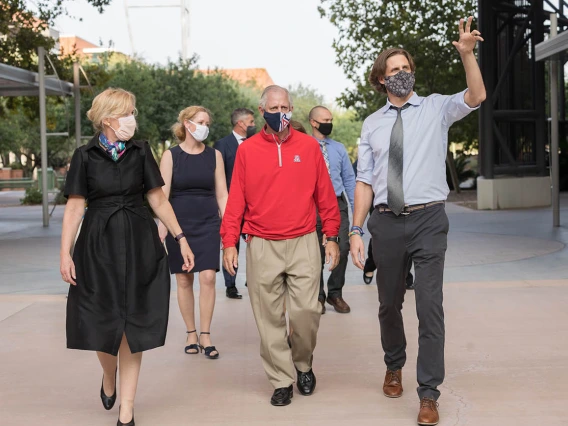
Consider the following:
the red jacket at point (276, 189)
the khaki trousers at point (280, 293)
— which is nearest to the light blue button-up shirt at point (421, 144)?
the red jacket at point (276, 189)

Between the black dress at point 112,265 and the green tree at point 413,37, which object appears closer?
the black dress at point 112,265

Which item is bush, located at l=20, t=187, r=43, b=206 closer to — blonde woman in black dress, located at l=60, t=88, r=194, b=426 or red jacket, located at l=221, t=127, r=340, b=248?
red jacket, located at l=221, t=127, r=340, b=248

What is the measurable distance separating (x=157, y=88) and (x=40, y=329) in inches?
1549

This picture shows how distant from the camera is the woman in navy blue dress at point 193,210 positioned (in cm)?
726

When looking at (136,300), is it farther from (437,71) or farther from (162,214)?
(437,71)

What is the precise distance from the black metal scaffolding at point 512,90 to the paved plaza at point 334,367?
13.6 m

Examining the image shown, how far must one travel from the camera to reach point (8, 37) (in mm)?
26000

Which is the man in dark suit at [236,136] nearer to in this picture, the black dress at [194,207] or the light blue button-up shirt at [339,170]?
the light blue button-up shirt at [339,170]

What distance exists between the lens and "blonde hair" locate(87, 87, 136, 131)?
5.14 metres

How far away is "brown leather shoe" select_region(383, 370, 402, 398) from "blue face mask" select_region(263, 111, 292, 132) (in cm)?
159

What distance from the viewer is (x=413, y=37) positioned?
29625 millimetres

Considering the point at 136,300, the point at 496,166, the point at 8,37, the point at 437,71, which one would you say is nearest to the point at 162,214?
the point at 136,300

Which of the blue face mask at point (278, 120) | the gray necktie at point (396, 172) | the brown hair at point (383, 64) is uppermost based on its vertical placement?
the brown hair at point (383, 64)

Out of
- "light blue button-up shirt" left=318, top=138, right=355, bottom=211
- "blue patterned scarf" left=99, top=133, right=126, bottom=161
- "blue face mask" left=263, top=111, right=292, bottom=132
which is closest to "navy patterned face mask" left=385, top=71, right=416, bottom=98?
"blue face mask" left=263, top=111, right=292, bottom=132
